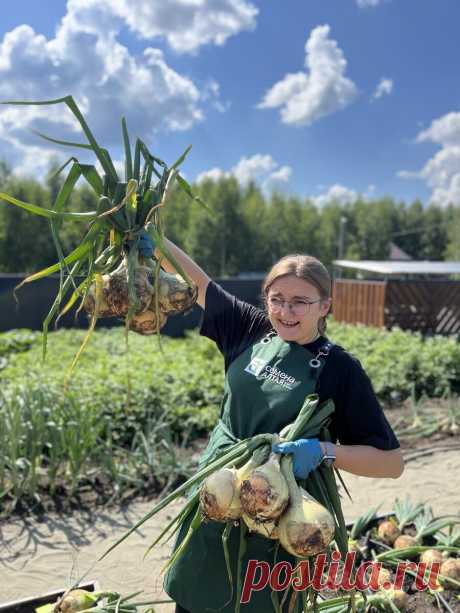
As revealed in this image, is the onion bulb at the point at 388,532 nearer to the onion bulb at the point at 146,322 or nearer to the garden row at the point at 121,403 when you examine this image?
the garden row at the point at 121,403

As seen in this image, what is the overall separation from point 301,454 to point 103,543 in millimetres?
2317

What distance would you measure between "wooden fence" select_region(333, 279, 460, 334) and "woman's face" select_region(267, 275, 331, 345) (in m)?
9.84

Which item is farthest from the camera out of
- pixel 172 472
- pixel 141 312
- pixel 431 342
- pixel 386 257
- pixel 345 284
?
pixel 386 257

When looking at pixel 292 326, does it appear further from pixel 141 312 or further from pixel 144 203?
pixel 144 203

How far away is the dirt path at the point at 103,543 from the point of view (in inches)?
109

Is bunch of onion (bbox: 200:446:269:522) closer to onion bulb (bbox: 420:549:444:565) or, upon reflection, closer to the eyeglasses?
the eyeglasses

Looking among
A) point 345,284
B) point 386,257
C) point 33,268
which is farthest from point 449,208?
point 345,284

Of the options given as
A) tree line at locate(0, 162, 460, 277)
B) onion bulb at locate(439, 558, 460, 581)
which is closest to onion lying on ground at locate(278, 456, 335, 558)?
onion bulb at locate(439, 558, 460, 581)

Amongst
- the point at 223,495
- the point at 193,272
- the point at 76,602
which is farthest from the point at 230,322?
the point at 76,602

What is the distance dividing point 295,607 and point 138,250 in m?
1.09

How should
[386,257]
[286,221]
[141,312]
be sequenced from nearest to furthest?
[141,312] < [286,221] < [386,257]

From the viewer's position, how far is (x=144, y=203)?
1512 mm

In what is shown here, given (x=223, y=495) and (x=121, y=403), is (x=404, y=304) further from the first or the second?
(x=223, y=495)

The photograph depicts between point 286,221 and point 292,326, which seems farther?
point 286,221
